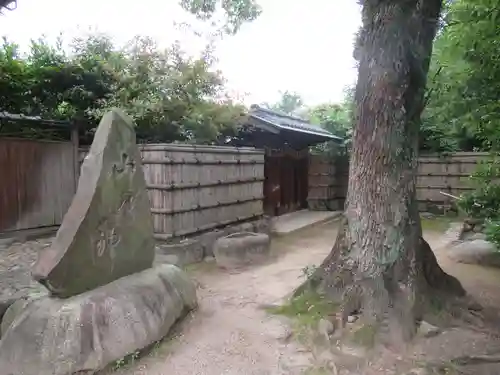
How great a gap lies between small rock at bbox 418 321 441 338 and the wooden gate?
7.37 metres

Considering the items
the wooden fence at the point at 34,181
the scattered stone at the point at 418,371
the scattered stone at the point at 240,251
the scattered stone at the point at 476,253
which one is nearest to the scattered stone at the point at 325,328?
the scattered stone at the point at 418,371

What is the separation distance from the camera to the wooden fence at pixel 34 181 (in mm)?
7034

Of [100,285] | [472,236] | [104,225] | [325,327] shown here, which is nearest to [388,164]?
[325,327]

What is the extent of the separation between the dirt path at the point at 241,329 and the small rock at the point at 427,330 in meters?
1.11

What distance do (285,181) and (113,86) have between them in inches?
240

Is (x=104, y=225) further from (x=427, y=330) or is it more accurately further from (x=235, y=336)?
(x=427, y=330)

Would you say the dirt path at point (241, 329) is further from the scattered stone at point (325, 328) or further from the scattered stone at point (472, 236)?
the scattered stone at point (472, 236)

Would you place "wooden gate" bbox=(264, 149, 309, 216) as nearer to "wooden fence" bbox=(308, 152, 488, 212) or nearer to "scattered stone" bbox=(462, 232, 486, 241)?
"wooden fence" bbox=(308, 152, 488, 212)

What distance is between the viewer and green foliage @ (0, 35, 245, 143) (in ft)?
24.4

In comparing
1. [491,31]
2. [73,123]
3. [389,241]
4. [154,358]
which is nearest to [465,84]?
[491,31]

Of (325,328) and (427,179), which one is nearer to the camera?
(325,328)

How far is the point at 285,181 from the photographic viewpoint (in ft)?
40.6

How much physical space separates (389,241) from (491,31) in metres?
2.65

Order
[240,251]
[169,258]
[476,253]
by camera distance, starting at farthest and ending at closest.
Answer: [476,253] < [240,251] < [169,258]
